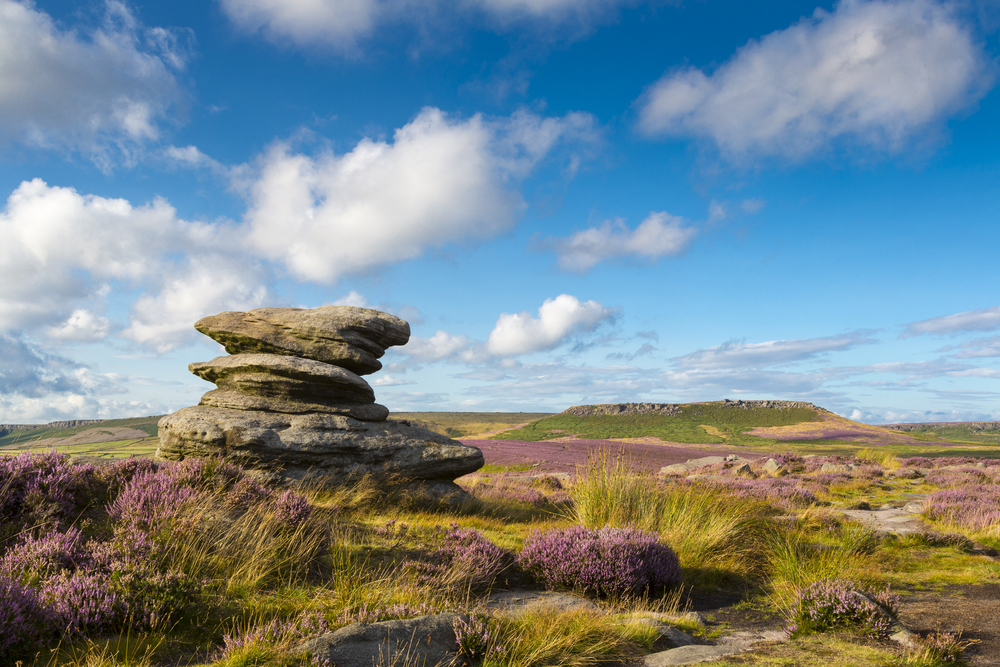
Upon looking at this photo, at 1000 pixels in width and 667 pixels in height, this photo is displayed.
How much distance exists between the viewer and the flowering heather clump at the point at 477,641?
4.56 meters

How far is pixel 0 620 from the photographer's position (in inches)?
158

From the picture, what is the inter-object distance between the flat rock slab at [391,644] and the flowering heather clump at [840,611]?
3916 millimetres

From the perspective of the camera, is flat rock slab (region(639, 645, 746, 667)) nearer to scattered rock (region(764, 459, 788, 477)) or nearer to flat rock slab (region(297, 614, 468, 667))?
flat rock slab (region(297, 614, 468, 667))

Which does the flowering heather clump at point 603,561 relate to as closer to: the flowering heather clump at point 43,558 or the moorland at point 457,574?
the moorland at point 457,574

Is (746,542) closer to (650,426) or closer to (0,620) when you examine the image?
(0,620)

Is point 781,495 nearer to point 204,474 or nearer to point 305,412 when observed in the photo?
point 305,412

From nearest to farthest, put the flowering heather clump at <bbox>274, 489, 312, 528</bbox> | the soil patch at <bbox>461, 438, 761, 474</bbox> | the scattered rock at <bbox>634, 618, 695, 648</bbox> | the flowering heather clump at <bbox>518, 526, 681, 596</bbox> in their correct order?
1. the scattered rock at <bbox>634, 618, 695, 648</bbox>
2. the flowering heather clump at <bbox>518, 526, 681, 596</bbox>
3. the flowering heather clump at <bbox>274, 489, 312, 528</bbox>
4. the soil patch at <bbox>461, 438, 761, 474</bbox>

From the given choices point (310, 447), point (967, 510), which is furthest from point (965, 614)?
point (310, 447)

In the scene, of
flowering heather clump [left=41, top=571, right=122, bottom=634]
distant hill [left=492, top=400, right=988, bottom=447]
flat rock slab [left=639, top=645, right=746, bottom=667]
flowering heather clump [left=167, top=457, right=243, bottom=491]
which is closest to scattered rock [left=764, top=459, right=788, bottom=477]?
distant hill [left=492, top=400, right=988, bottom=447]

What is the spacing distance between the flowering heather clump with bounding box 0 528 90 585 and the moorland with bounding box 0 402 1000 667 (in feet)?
0.07

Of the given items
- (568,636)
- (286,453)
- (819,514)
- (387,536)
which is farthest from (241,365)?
(819,514)

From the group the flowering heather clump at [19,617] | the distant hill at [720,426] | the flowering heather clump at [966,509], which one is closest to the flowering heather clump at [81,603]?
the flowering heather clump at [19,617]

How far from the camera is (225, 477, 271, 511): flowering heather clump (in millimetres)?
7934

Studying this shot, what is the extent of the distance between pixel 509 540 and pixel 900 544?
8.93m
